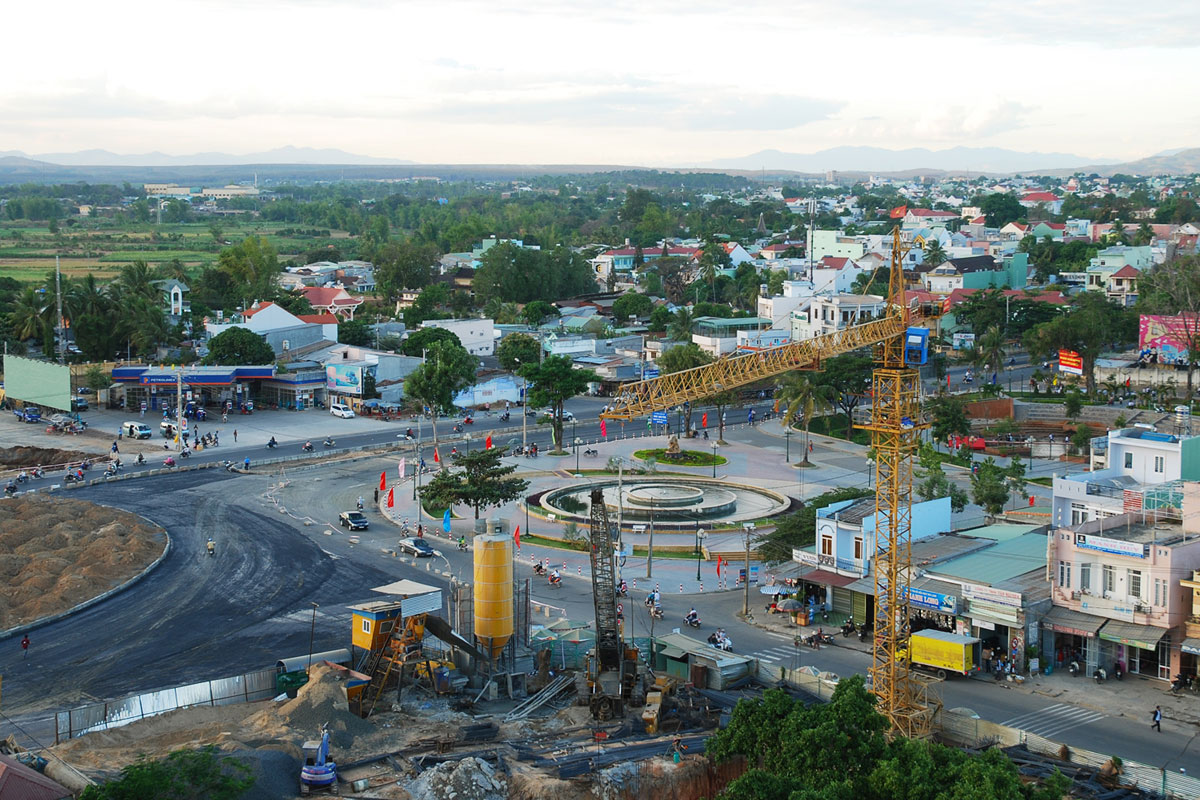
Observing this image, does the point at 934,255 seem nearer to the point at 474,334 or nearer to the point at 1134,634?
the point at 474,334

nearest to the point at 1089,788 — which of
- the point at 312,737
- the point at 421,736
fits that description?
the point at 421,736

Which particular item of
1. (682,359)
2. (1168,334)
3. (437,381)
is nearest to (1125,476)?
(682,359)

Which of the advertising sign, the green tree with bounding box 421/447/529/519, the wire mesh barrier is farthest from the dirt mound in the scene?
the advertising sign

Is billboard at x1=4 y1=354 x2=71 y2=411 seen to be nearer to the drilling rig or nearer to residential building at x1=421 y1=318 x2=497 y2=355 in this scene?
residential building at x1=421 y1=318 x2=497 y2=355

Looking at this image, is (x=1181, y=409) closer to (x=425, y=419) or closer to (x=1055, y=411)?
(x=1055, y=411)

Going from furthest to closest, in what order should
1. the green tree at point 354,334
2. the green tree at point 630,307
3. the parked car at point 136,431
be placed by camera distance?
the green tree at point 630,307 < the green tree at point 354,334 < the parked car at point 136,431

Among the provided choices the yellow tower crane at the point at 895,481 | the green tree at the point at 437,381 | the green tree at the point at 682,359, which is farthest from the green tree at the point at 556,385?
Answer: the yellow tower crane at the point at 895,481

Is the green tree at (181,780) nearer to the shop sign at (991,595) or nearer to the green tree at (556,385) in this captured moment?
the shop sign at (991,595)
